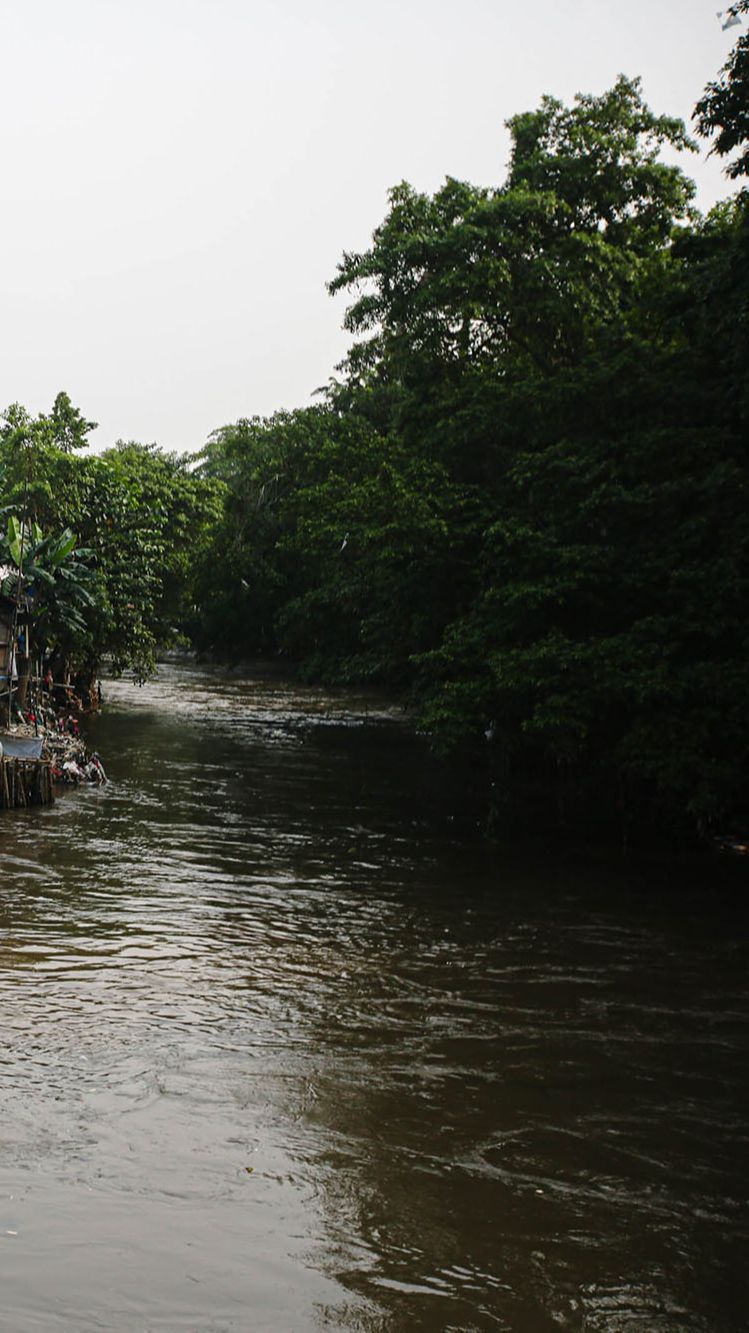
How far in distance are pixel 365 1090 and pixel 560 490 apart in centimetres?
1023

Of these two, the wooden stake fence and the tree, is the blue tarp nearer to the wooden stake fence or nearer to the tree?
the wooden stake fence

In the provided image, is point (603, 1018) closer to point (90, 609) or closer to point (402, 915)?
point (402, 915)

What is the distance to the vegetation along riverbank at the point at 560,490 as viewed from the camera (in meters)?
14.3

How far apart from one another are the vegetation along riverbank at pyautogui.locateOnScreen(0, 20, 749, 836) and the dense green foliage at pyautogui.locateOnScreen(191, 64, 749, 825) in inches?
1.9

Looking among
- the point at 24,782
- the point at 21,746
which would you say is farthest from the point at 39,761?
the point at 21,746

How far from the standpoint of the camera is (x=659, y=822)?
17641 millimetres

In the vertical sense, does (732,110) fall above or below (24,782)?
above

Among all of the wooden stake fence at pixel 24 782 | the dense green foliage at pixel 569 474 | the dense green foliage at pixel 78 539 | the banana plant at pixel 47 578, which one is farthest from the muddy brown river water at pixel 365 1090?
the dense green foliage at pixel 78 539

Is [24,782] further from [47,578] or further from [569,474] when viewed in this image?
[569,474]

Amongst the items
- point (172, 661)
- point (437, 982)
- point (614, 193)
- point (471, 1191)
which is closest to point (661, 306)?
point (614, 193)

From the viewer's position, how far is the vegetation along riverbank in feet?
46.9

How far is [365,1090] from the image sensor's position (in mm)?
7891

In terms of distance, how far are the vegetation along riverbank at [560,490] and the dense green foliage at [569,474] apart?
0.16 feet

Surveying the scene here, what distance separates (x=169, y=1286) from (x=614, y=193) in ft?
65.8
